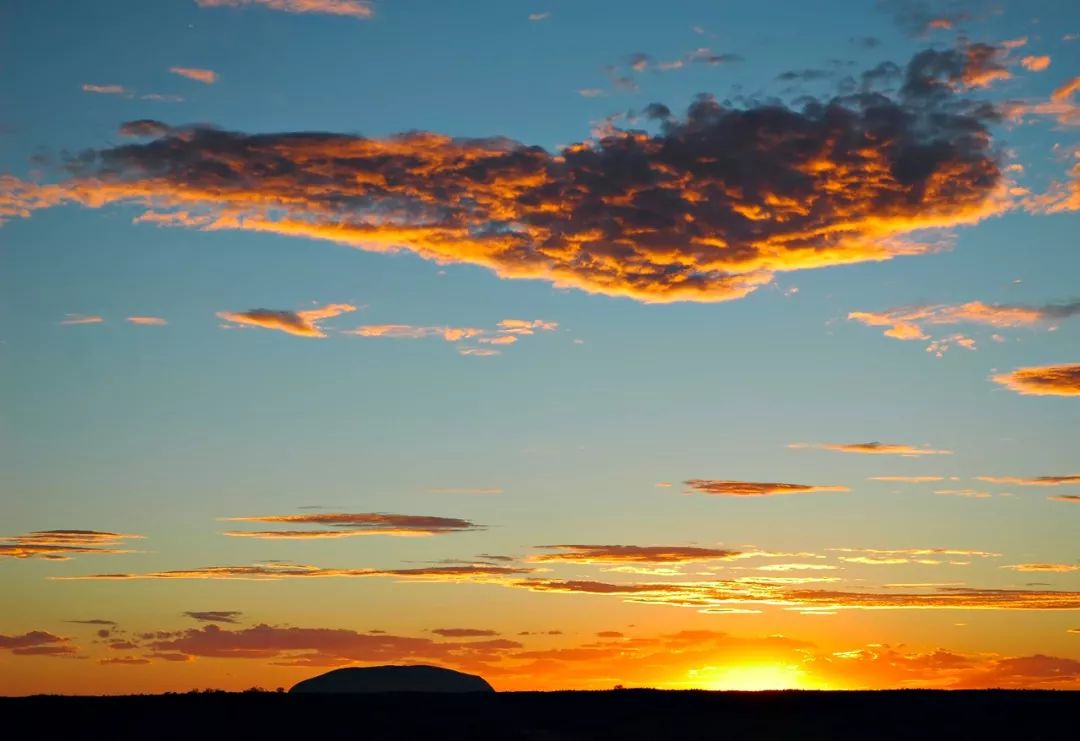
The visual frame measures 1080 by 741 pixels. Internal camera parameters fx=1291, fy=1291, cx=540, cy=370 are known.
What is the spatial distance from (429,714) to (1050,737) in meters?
33.3

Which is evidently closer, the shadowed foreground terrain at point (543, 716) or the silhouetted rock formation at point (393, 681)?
the shadowed foreground terrain at point (543, 716)

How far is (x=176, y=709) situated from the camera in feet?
230

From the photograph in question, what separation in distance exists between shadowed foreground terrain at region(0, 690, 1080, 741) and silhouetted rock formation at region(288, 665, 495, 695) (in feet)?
A: 272

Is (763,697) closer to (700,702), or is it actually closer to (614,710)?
(700,702)

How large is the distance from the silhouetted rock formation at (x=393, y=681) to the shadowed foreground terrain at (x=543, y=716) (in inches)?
3259

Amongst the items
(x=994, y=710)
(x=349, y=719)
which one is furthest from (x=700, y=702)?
(x=349, y=719)

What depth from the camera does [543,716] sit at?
7219 centimetres

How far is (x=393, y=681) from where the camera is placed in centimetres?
16288

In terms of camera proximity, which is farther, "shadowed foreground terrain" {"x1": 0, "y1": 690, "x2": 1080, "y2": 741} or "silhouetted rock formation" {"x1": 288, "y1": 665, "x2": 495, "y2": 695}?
"silhouetted rock formation" {"x1": 288, "y1": 665, "x2": 495, "y2": 695}

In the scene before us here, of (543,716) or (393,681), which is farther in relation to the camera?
(393,681)

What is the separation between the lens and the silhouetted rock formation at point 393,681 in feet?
524

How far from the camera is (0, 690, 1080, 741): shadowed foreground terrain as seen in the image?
219 ft

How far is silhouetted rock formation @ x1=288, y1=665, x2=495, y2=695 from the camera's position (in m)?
160

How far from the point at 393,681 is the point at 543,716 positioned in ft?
311
